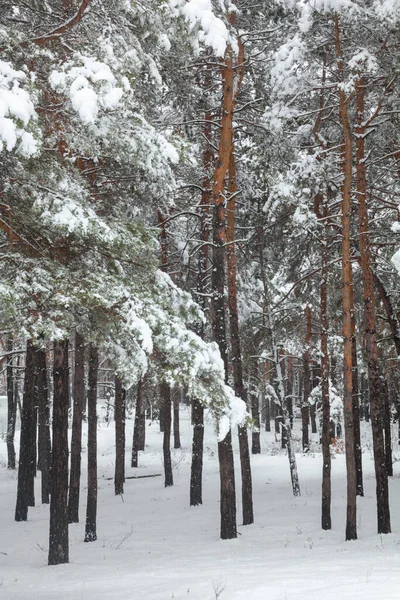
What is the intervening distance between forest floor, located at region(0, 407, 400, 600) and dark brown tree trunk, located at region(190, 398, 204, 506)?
438 millimetres

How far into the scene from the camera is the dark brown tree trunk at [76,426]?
45.2ft

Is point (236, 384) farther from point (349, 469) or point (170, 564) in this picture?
point (170, 564)

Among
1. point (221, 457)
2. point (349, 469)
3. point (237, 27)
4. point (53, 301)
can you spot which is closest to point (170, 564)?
point (221, 457)

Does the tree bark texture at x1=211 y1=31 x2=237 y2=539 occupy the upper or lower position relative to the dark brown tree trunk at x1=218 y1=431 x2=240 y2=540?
upper

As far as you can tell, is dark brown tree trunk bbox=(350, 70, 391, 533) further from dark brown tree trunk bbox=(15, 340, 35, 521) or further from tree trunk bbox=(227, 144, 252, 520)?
dark brown tree trunk bbox=(15, 340, 35, 521)

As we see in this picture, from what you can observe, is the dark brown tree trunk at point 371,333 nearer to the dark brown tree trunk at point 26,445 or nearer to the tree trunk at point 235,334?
the tree trunk at point 235,334

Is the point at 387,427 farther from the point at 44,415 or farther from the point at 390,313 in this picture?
the point at 44,415

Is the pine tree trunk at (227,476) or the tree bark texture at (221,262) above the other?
the tree bark texture at (221,262)

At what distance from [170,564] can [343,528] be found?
5188mm

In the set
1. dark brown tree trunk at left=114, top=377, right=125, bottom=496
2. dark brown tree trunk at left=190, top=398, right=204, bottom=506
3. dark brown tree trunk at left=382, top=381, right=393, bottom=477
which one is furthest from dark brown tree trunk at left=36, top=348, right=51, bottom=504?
dark brown tree trunk at left=382, top=381, right=393, bottom=477

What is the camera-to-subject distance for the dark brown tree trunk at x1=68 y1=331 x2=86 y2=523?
13.8 metres

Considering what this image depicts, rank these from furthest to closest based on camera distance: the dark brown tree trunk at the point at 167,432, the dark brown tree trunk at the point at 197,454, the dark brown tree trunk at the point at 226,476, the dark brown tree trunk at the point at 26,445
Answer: the dark brown tree trunk at the point at 167,432 → the dark brown tree trunk at the point at 197,454 → the dark brown tree trunk at the point at 26,445 → the dark brown tree trunk at the point at 226,476

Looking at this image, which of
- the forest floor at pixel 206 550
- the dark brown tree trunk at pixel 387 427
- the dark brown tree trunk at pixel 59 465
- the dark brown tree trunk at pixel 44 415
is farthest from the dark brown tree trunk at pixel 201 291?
the dark brown tree trunk at pixel 387 427

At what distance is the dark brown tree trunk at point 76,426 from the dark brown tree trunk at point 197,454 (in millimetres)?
3574
